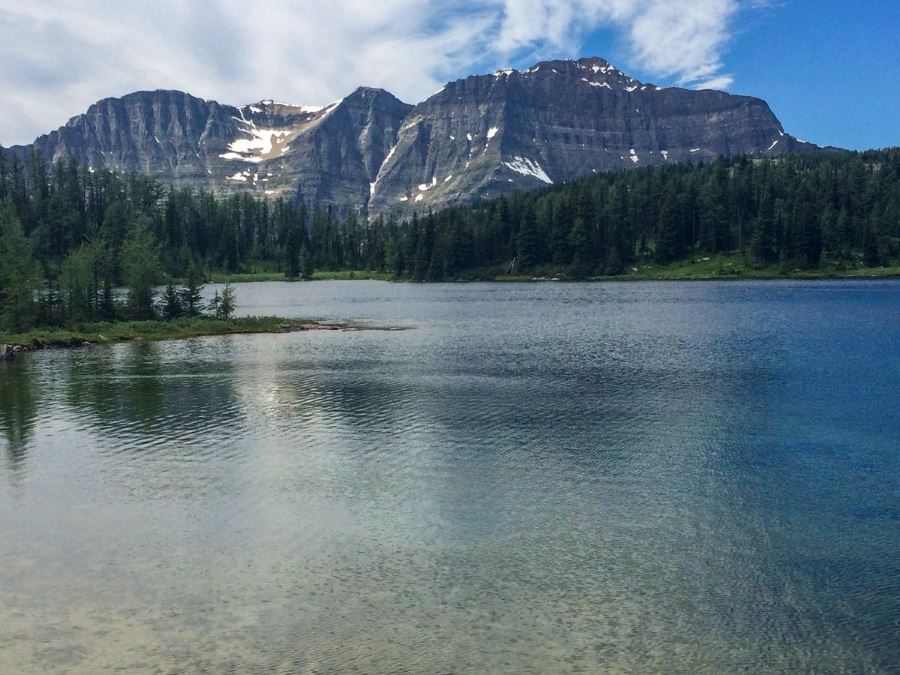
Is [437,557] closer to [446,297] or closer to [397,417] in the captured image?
[397,417]

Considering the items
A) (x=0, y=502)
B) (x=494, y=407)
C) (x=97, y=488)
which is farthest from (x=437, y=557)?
(x=494, y=407)

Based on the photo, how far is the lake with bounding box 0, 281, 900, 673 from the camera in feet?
60.8

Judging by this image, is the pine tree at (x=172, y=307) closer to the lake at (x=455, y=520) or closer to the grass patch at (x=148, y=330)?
the grass patch at (x=148, y=330)

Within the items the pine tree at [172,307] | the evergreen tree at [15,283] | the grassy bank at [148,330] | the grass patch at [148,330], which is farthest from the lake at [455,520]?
the pine tree at [172,307]

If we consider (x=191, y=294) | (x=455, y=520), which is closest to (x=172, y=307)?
(x=191, y=294)

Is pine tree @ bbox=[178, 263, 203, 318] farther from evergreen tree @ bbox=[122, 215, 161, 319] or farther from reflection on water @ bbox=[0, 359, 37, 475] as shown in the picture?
reflection on water @ bbox=[0, 359, 37, 475]

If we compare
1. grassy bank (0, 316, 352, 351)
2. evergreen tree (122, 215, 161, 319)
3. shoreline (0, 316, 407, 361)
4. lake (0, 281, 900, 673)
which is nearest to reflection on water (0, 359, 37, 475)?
lake (0, 281, 900, 673)

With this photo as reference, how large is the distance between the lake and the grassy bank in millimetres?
23561

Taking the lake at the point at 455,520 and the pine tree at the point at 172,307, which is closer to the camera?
the lake at the point at 455,520

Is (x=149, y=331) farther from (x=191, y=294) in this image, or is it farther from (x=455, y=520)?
(x=455, y=520)

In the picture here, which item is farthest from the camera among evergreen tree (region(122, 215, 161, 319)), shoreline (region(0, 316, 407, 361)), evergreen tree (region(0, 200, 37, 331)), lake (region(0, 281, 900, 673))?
evergreen tree (region(122, 215, 161, 319))

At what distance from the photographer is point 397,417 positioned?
1796 inches

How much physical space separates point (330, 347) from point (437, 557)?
60.1m

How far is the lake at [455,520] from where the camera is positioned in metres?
18.5
